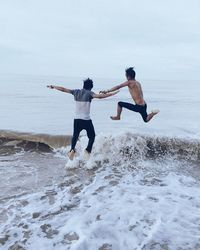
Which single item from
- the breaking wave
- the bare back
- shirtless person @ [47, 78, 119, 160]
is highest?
the bare back

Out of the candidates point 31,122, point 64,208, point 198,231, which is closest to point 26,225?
point 64,208

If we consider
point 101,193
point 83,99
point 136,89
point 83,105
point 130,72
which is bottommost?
point 101,193

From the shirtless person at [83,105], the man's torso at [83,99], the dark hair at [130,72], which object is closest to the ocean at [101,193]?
the shirtless person at [83,105]

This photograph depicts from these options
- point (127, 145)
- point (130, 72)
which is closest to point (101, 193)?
point (130, 72)

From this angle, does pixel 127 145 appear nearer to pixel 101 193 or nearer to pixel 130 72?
pixel 130 72

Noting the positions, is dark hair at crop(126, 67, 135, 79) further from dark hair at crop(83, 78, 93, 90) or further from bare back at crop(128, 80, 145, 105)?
dark hair at crop(83, 78, 93, 90)

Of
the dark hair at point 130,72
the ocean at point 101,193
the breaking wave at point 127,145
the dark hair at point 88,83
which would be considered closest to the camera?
the ocean at point 101,193

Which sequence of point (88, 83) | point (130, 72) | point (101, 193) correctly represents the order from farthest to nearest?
point (88, 83), point (130, 72), point (101, 193)

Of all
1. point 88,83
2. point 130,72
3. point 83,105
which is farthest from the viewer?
point 83,105

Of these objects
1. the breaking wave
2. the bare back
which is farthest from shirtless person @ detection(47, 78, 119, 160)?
the breaking wave

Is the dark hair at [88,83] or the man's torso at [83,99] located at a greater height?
the dark hair at [88,83]

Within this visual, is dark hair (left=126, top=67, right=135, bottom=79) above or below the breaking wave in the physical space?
above

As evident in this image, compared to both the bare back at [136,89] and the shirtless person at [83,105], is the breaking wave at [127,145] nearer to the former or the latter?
the shirtless person at [83,105]

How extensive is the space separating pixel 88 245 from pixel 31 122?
1401cm
